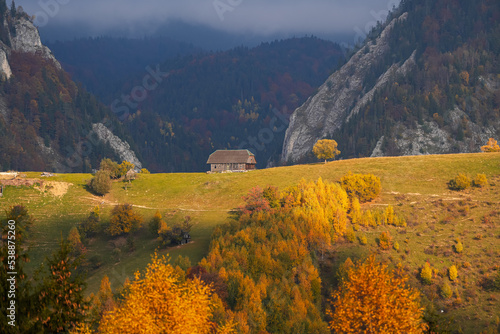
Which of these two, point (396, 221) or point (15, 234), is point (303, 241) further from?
point (15, 234)

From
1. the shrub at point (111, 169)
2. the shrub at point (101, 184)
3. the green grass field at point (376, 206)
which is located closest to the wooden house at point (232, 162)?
the green grass field at point (376, 206)

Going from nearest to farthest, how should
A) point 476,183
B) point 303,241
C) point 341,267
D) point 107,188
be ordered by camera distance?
point 341,267 < point 303,241 < point 476,183 < point 107,188

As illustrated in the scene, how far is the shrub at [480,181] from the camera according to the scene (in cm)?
9643

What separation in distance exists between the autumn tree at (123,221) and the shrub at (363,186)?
42768mm

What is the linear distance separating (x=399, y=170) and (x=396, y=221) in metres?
26.8

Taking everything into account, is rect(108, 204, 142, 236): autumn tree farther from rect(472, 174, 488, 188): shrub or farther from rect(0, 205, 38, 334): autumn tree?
rect(472, 174, 488, 188): shrub

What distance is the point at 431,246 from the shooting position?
259 ft

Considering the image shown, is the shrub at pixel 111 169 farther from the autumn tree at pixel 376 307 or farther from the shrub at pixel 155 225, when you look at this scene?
the autumn tree at pixel 376 307

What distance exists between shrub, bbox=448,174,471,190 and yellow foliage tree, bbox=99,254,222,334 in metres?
77.8

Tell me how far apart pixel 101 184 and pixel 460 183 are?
77.2 m

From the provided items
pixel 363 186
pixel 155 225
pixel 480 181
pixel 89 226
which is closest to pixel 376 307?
pixel 155 225

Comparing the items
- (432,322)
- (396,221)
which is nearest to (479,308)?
(396,221)

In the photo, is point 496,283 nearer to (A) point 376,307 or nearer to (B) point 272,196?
(A) point 376,307

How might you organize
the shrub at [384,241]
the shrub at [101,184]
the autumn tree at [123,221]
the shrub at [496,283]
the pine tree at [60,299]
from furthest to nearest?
1. the shrub at [101,184]
2. the autumn tree at [123,221]
3. the shrub at [384,241]
4. the shrub at [496,283]
5. the pine tree at [60,299]
